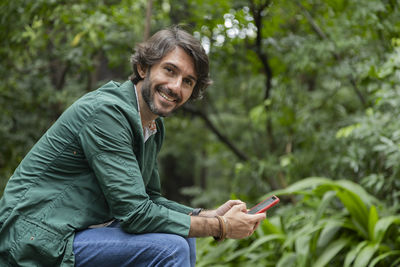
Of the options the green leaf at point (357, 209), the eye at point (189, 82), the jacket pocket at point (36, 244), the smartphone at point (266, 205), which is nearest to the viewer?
the jacket pocket at point (36, 244)

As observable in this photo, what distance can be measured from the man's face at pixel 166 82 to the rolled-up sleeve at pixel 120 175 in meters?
0.27

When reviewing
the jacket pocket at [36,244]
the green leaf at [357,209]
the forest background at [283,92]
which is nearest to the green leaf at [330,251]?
the forest background at [283,92]

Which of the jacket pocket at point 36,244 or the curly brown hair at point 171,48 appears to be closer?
the jacket pocket at point 36,244

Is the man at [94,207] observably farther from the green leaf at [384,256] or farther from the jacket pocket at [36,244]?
the green leaf at [384,256]

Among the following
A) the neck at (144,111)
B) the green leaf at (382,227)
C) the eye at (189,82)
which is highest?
the eye at (189,82)

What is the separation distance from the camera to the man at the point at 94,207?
171 cm

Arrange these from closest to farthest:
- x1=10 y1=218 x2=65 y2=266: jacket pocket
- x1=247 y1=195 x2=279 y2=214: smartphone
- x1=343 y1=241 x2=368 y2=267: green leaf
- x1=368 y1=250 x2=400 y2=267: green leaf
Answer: x1=10 y1=218 x2=65 y2=266: jacket pocket < x1=247 y1=195 x2=279 y2=214: smartphone < x1=368 y1=250 x2=400 y2=267: green leaf < x1=343 y1=241 x2=368 y2=267: green leaf

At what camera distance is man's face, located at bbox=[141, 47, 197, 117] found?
80.7 inches

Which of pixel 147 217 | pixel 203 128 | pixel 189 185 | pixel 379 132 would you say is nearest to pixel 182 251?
pixel 147 217

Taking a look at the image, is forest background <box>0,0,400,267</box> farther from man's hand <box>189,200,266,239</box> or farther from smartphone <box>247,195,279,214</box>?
man's hand <box>189,200,266,239</box>

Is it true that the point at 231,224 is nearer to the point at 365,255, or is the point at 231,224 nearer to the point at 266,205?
the point at 266,205

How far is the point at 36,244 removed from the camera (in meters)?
1.67

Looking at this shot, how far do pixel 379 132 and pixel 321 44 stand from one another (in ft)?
3.91

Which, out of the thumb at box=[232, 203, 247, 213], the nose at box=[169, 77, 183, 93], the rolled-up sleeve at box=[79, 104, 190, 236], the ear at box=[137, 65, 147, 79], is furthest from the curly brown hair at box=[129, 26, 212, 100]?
the thumb at box=[232, 203, 247, 213]
